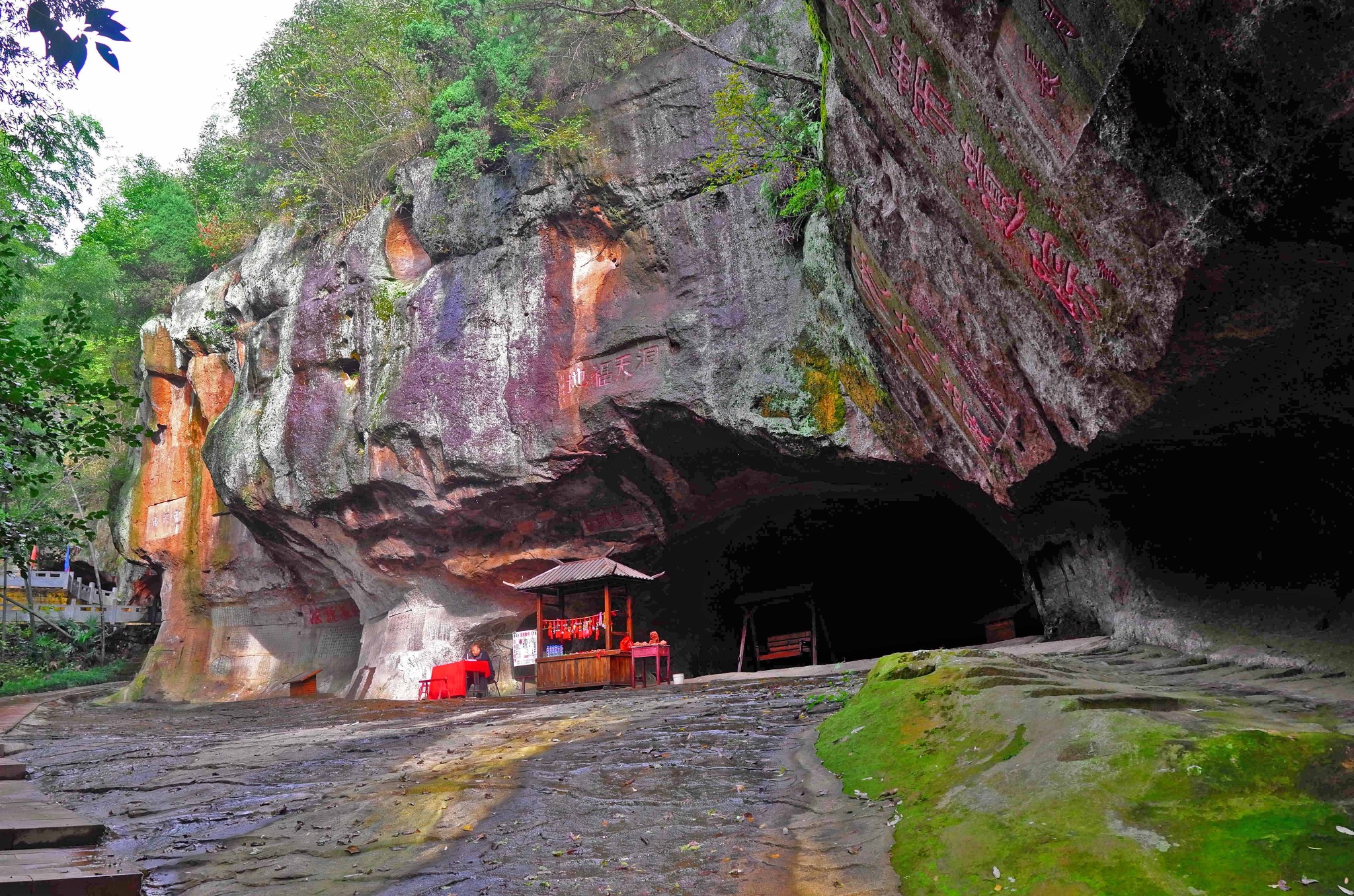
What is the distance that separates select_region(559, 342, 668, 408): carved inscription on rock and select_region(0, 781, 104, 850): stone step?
11.6 meters

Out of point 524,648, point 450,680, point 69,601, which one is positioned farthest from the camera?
point 69,601

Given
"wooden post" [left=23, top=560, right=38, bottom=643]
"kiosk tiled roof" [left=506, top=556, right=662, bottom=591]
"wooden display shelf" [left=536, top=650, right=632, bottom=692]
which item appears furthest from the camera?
"wooden post" [left=23, top=560, right=38, bottom=643]

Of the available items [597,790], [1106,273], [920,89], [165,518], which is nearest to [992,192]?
[920,89]

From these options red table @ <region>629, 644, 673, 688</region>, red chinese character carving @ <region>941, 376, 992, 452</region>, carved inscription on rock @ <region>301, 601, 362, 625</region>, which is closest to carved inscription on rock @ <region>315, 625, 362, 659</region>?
carved inscription on rock @ <region>301, 601, 362, 625</region>

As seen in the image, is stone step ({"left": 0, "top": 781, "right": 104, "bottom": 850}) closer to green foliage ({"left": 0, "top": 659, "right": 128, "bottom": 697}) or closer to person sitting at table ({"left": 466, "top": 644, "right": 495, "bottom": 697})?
person sitting at table ({"left": 466, "top": 644, "right": 495, "bottom": 697})

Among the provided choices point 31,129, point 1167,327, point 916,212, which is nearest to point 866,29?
point 916,212

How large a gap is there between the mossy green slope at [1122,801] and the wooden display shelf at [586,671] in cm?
1056

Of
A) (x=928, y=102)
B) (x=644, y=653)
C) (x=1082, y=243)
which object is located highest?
(x=928, y=102)

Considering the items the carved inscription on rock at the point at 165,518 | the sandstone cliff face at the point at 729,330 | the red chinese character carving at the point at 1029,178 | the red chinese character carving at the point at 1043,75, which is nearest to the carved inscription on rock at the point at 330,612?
the sandstone cliff face at the point at 729,330

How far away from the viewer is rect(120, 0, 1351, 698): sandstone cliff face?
4934 millimetres

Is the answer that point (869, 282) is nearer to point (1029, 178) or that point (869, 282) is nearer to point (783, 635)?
point (1029, 178)

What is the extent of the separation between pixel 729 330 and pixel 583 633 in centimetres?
609

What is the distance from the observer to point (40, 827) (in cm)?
432

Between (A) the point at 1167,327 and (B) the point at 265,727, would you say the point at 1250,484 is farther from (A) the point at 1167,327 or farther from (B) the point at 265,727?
(B) the point at 265,727
